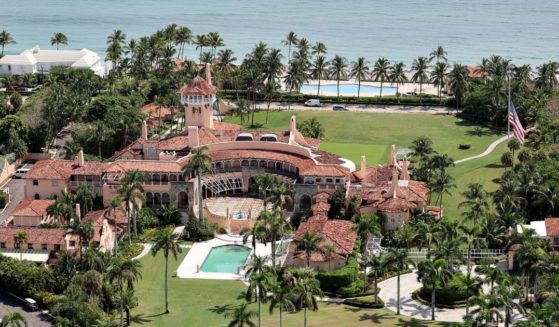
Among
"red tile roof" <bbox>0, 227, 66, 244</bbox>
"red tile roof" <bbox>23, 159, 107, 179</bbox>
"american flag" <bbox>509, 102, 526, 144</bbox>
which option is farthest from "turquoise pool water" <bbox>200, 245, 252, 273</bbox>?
"american flag" <bbox>509, 102, 526, 144</bbox>

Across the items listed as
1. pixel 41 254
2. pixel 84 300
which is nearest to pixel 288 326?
pixel 84 300

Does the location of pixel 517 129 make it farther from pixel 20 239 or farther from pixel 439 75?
pixel 20 239

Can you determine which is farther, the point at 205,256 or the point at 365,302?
the point at 205,256

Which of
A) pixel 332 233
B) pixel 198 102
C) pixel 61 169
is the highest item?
pixel 198 102

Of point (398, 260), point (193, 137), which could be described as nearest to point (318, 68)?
point (193, 137)

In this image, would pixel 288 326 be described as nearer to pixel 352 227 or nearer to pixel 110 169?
pixel 352 227

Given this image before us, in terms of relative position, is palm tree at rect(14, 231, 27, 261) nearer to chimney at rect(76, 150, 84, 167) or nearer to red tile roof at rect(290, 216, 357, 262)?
chimney at rect(76, 150, 84, 167)
